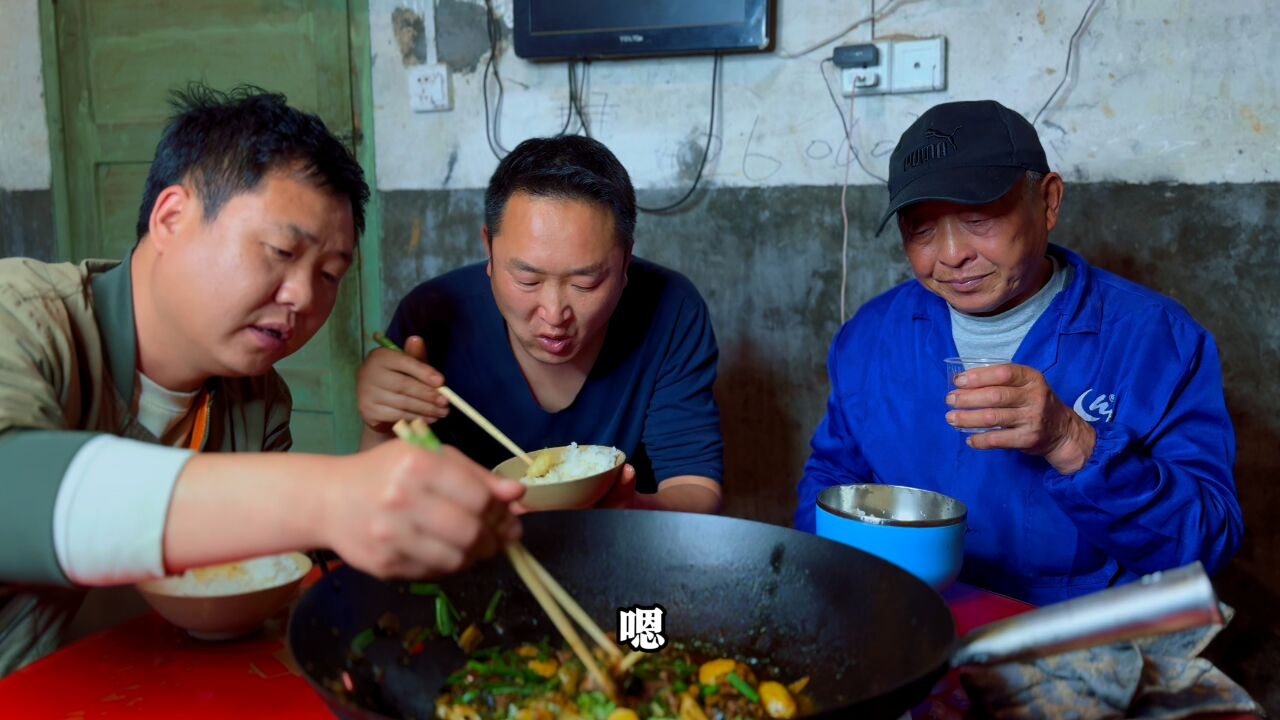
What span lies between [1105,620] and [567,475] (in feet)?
3.22

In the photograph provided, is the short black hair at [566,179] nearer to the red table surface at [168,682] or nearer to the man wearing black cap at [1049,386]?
the man wearing black cap at [1049,386]

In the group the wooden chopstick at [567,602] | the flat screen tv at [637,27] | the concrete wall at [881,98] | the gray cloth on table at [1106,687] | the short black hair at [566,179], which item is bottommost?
the gray cloth on table at [1106,687]

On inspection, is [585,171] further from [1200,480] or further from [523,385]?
[1200,480]

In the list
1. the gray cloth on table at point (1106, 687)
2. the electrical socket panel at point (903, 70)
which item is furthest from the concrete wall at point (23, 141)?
the gray cloth on table at point (1106, 687)

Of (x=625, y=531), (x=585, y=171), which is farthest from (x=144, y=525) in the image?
(x=585, y=171)

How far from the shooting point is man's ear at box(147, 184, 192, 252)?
53.2 inches

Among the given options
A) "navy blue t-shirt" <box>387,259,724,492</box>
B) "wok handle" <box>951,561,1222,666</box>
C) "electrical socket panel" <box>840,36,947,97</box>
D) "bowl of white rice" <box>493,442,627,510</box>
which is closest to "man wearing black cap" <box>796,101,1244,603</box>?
"navy blue t-shirt" <box>387,259,724,492</box>

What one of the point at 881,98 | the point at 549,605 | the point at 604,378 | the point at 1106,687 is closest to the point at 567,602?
the point at 549,605

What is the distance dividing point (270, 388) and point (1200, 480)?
1.68m

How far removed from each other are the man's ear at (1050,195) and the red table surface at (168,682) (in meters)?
0.96

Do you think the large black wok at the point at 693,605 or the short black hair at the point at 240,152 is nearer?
the large black wok at the point at 693,605

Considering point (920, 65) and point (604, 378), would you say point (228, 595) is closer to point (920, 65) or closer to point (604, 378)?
point (604, 378)

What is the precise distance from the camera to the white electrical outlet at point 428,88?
3252 millimetres

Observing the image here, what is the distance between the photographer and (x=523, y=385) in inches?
84.2
